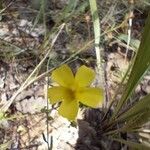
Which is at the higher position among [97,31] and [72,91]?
[97,31]

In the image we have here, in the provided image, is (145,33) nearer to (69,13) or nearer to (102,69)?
(102,69)

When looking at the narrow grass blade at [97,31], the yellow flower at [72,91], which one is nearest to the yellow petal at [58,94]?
the yellow flower at [72,91]

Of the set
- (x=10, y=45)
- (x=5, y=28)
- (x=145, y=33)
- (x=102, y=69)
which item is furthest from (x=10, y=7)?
(x=145, y=33)

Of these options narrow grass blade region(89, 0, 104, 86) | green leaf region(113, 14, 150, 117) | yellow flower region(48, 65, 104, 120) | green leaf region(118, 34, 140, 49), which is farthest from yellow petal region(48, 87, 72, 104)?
green leaf region(118, 34, 140, 49)

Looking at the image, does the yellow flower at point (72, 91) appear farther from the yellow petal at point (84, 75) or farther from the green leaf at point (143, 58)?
the green leaf at point (143, 58)

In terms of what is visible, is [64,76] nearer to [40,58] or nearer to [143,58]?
[143,58]

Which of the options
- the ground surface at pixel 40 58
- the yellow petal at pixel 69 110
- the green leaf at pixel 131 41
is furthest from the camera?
the green leaf at pixel 131 41

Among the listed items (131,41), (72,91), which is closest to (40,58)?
(131,41)
